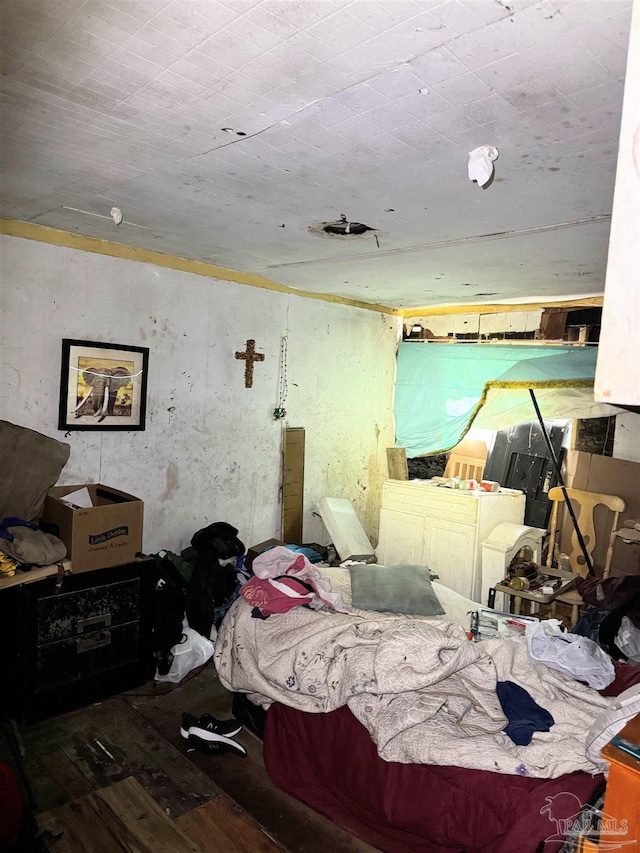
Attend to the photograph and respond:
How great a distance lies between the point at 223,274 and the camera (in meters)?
4.35

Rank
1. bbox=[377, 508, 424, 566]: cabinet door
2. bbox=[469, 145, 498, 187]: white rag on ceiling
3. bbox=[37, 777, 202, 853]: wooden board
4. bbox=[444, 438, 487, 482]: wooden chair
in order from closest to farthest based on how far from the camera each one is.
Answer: bbox=[469, 145, 498, 187]: white rag on ceiling
bbox=[37, 777, 202, 853]: wooden board
bbox=[377, 508, 424, 566]: cabinet door
bbox=[444, 438, 487, 482]: wooden chair

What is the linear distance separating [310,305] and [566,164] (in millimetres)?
3211

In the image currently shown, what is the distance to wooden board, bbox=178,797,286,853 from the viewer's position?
226 cm

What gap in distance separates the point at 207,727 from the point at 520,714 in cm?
166

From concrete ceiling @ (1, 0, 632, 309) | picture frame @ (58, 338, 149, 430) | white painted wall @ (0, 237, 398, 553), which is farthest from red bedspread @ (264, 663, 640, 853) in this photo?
concrete ceiling @ (1, 0, 632, 309)

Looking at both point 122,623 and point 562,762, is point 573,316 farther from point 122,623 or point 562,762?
point 122,623

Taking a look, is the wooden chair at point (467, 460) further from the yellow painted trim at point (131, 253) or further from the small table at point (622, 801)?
the small table at point (622, 801)

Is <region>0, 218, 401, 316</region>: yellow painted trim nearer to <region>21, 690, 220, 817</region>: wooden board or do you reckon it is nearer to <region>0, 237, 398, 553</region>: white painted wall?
<region>0, 237, 398, 553</region>: white painted wall

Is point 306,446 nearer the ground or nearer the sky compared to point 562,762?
nearer the sky

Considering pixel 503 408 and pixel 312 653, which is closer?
pixel 312 653

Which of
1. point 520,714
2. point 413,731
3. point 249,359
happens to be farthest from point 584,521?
point 249,359

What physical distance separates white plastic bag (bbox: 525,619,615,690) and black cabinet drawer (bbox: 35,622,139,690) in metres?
2.31

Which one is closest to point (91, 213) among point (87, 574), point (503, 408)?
point (87, 574)

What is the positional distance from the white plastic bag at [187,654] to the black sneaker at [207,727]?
53cm
